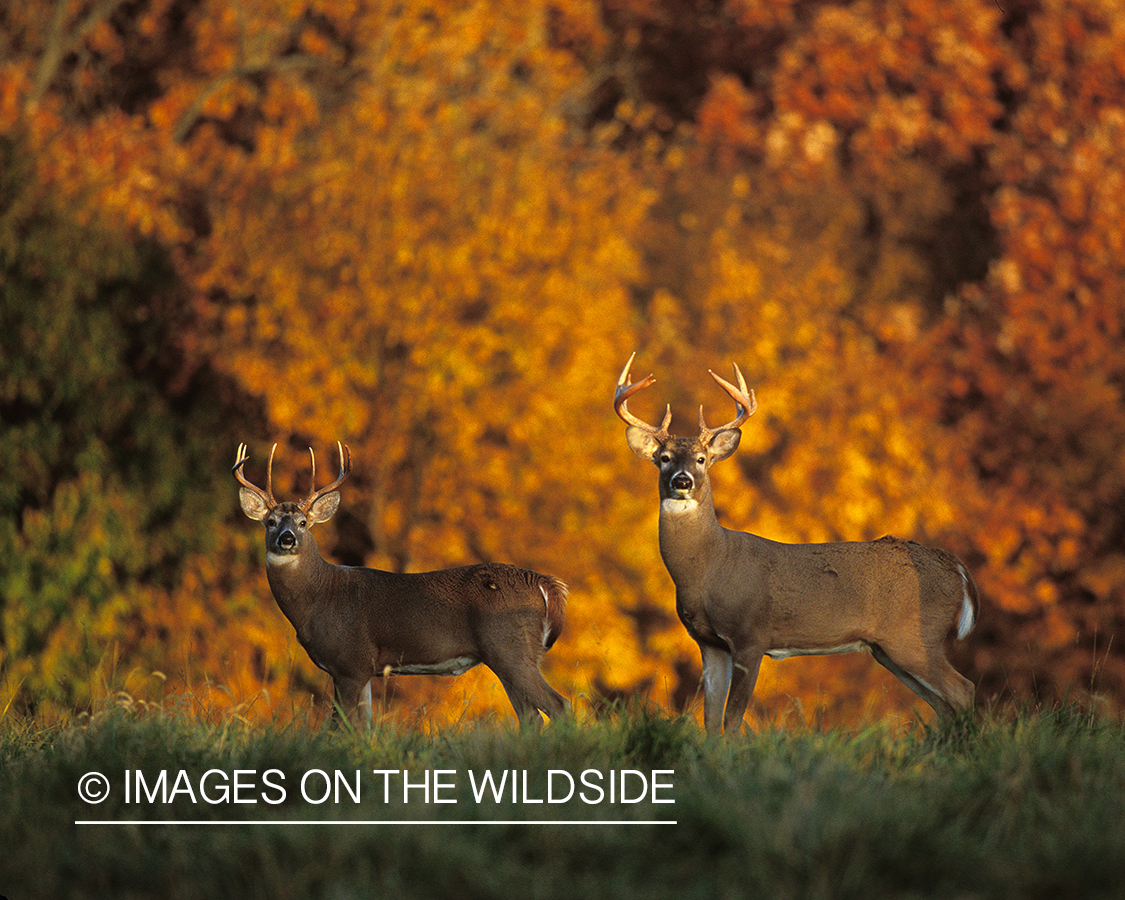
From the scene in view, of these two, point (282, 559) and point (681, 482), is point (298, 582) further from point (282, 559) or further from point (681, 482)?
point (681, 482)

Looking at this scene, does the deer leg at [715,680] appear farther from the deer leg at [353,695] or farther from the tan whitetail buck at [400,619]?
the deer leg at [353,695]

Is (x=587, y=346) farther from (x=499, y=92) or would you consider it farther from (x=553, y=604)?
(x=553, y=604)

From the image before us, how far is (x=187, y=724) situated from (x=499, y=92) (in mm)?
13481

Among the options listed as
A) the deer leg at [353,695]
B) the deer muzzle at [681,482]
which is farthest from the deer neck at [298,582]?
the deer muzzle at [681,482]

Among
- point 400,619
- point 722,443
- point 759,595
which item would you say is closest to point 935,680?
point 759,595

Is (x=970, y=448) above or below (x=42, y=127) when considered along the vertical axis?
below

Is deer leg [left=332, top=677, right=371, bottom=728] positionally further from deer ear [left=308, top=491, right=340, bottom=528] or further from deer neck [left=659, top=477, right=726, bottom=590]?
deer neck [left=659, top=477, right=726, bottom=590]

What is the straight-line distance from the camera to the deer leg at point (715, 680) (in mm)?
6559

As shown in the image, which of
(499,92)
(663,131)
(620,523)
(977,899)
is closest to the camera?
(977,899)

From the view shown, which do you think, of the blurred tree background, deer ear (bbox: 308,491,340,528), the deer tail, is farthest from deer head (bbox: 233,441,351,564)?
the blurred tree background

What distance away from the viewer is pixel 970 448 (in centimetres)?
1867

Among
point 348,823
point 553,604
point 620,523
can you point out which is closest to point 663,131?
point 620,523

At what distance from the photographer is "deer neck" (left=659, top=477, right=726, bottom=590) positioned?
Answer: 6621 millimetres
